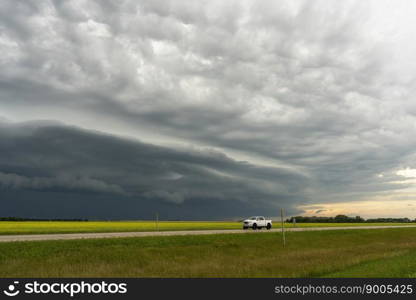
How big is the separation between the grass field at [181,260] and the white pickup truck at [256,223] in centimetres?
1996

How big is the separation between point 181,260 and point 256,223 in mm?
33256

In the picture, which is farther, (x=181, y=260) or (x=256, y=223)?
(x=256, y=223)

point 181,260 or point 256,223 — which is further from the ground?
point 256,223

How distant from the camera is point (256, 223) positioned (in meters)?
60.3

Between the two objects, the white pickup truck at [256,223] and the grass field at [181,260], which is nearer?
the grass field at [181,260]

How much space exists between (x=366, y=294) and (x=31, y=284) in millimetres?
12772

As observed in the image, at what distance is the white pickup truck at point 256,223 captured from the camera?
197 ft

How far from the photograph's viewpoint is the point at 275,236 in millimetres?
44781

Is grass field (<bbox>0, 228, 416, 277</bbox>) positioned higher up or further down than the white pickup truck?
further down

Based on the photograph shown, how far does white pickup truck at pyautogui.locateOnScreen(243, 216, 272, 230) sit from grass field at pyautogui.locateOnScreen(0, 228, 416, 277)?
20.0 meters

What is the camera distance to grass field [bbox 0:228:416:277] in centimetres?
2222

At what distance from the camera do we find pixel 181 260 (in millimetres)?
28484

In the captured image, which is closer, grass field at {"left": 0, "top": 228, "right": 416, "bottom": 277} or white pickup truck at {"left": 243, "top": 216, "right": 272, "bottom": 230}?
grass field at {"left": 0, "top": 228, "right": 416, "bottom": 277}

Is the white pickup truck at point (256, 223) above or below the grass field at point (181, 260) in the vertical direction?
above
